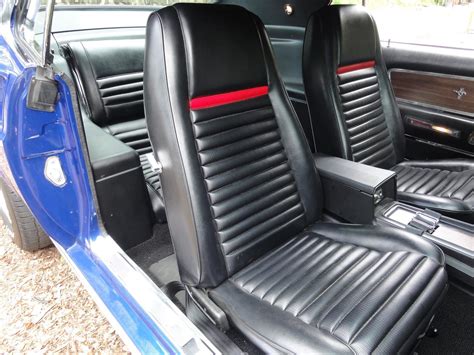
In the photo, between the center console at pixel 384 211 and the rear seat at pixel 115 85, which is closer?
the center console at pixel 384 211

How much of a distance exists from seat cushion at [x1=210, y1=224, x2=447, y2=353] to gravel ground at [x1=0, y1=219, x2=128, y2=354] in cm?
75

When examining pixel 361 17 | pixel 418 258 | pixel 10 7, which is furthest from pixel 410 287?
pixel 10 7

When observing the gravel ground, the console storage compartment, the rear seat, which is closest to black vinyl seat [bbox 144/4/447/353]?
the console storage compartment

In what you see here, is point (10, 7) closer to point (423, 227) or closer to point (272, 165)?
point (272, 165)

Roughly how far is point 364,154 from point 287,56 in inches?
35.9

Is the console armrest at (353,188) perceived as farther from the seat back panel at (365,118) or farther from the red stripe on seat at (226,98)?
the red stripe on seat at (226,98)

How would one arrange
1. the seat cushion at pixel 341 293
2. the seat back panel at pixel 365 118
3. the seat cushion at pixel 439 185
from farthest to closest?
the seat back panel at pixel 365 118
the seat cushion at pixel 439 185
the seat cushion at pixel 341 293

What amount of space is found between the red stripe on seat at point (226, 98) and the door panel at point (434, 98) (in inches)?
48.8

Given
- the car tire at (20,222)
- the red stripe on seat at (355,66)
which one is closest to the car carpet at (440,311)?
the car tire at (20,222)

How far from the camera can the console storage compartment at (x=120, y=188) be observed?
1.43 meters

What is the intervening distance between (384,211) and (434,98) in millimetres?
972

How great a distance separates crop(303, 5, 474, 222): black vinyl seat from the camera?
163 cm

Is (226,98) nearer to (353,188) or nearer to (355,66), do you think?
(353,188)

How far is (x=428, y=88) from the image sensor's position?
2.06 m
